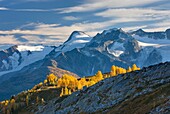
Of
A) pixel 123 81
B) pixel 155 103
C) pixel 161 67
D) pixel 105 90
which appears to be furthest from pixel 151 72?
pixel 155 103

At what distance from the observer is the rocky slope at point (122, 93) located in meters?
97.2

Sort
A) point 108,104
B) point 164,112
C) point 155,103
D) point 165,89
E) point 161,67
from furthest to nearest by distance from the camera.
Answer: point 161,67 < point 108,104 < point 165,89 < point 155,103 < point 164,112

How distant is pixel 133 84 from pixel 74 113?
96.2 ft

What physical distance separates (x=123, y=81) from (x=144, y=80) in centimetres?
1350

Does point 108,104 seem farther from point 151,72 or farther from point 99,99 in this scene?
point 151,72

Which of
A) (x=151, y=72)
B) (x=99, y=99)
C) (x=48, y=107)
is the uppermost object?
(x=151, y=72)

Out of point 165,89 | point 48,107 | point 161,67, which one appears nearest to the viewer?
point 165,89

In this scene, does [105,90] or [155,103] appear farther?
[105,90]

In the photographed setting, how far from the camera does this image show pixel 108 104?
409 feet

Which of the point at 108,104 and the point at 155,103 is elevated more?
the point at 155,103

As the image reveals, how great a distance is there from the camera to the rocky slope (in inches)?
3826

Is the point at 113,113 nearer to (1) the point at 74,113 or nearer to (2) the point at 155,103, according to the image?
(2) the point at 155,103

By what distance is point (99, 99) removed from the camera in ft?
451

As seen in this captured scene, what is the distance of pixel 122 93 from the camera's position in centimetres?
12756
